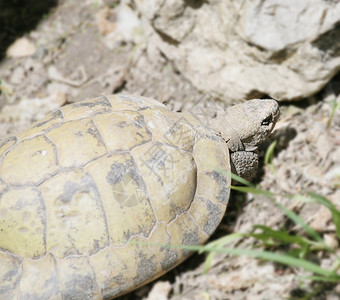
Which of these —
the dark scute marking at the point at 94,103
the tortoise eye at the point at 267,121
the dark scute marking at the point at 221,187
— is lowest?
the dark scute marking at the point at 221,187

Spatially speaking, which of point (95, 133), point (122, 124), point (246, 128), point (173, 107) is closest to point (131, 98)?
point (122, 124)

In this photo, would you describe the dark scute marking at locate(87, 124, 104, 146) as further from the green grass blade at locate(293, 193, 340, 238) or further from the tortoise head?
the green grass blade at locate(293, 193, 340, 238)

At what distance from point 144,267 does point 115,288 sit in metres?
0.24

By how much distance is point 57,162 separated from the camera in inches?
101

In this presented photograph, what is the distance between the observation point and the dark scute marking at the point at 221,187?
285 cm

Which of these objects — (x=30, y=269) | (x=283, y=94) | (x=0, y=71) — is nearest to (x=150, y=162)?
(x=30, y=269)

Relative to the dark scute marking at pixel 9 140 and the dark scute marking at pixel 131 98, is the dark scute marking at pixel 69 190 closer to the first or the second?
the dark scute marking at pixel 9 140

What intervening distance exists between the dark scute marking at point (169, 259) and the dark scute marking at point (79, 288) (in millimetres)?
496

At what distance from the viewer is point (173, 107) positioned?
154 inches

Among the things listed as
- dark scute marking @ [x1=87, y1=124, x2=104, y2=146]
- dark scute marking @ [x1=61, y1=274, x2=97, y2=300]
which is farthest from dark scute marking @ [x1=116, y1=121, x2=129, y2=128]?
dark scute marking @ [x1=61, y1=274, x2=97, y2=300]

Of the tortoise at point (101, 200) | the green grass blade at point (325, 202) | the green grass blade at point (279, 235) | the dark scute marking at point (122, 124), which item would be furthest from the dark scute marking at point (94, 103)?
the green grass blade at point (325, 202)

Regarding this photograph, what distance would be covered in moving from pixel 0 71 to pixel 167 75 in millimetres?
2068

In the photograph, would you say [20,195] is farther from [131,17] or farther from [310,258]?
[131,17]

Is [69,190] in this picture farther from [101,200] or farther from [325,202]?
[325,202]
